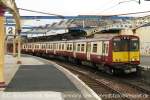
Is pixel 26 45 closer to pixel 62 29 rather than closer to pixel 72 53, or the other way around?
pixel 62 29

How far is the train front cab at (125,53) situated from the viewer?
30.7 m

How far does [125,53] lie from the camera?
31188 mm

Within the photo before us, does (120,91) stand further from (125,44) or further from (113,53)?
(125,44)

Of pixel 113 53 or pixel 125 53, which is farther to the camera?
pixel 125 53

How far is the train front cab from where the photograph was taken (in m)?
30.7

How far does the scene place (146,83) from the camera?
2769cm

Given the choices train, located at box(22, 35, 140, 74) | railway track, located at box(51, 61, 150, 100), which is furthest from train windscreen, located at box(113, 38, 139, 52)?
railway track, located at box(51, 61, 150, 100)

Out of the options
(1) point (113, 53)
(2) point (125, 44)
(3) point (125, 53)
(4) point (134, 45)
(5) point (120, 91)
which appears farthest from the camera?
(4) point (134, 45)

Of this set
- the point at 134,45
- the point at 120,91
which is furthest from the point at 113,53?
the point at 120,91

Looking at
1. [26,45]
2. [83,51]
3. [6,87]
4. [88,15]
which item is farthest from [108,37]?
[26,45]

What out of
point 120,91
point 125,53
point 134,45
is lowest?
point 120,91

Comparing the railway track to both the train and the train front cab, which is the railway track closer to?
the train front cab

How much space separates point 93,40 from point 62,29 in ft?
174

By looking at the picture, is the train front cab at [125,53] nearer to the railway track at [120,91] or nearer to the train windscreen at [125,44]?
the train windscreen at [125,44]
